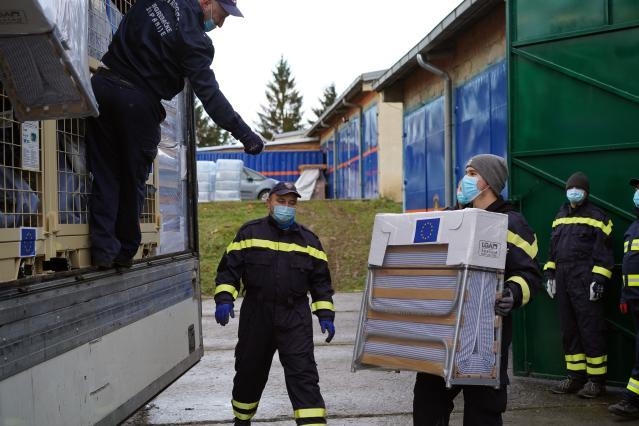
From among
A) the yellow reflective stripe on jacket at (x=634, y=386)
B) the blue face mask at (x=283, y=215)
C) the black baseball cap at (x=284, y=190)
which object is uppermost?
the black baseball cap at (x=284, y=190)

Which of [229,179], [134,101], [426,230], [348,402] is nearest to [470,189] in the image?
[426,230]

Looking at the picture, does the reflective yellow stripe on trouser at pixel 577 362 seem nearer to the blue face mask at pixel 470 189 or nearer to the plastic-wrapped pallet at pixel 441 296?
the blue face mask at pixel 470 189

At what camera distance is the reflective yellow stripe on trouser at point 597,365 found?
697 cm

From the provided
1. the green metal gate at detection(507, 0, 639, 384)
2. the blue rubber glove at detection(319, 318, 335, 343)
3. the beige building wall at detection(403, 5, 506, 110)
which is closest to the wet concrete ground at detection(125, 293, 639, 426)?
the green metal gate at detection(507, 0, 639, 384)

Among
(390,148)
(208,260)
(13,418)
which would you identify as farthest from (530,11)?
(390,148)

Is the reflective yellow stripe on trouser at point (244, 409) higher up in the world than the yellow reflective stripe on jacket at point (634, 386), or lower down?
higher up

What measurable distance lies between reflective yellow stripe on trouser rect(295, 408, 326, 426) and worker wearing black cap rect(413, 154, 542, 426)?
3.49 ft

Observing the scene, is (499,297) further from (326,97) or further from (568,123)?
(326,97)

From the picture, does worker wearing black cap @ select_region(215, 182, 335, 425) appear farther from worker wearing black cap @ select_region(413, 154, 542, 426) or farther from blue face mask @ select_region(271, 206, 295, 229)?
worker wearing black cap @ select_region(413, 154, 542, 426)

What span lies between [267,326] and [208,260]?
38.6 ft

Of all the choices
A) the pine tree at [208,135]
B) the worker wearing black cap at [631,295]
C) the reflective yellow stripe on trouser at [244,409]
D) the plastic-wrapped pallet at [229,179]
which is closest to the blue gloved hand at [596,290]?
the worker wearing black cap at [631,295]

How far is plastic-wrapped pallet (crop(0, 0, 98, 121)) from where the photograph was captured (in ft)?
8.25

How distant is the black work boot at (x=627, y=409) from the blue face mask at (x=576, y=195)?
1743 millimetres

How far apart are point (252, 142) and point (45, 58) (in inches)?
69.3
